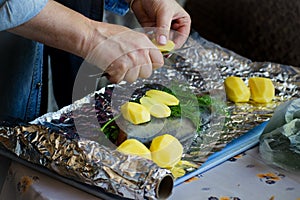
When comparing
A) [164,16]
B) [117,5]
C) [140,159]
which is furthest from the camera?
[117,5]

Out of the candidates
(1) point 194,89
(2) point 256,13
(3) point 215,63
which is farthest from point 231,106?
(2) point 256,13

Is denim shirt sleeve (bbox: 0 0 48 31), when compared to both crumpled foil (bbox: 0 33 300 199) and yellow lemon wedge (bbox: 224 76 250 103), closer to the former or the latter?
crumpled foil (bbox: 0 33 300 199)

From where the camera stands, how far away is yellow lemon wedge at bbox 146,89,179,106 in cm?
94

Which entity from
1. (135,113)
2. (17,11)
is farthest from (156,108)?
(17,11)

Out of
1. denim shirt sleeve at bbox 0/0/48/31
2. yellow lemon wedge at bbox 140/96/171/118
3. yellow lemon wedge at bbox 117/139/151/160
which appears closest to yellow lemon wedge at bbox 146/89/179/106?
yellow lemon wedge at bbox 140/96/171/118

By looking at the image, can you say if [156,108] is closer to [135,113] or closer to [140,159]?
[135,113]

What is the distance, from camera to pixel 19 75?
110 centimetres

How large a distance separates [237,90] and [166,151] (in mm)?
284

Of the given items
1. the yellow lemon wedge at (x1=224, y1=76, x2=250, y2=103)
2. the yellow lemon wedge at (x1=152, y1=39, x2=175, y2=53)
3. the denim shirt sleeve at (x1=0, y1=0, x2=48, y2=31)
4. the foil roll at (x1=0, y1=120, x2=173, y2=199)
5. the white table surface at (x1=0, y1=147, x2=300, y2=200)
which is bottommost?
the white table surface at (x1=0, y1=147, x2=300, y2=200)

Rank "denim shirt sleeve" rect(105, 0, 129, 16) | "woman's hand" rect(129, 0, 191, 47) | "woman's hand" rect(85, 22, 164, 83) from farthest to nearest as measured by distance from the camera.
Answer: "denim shirt sleeve" rect(105, 0, 129, 16)
"woman's hand" rect(129, 0, 191, 47)
"woman's hand" rect(85, 22, 164, 83)

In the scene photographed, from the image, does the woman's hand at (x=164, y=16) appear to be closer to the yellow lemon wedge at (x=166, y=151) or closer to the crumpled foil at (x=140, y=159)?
the crumpled foil at (x=140, y=159)

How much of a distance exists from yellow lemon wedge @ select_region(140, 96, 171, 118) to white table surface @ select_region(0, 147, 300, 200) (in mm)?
127

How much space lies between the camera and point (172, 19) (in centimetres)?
106

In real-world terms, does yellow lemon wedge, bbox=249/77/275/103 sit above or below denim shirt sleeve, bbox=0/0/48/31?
below
